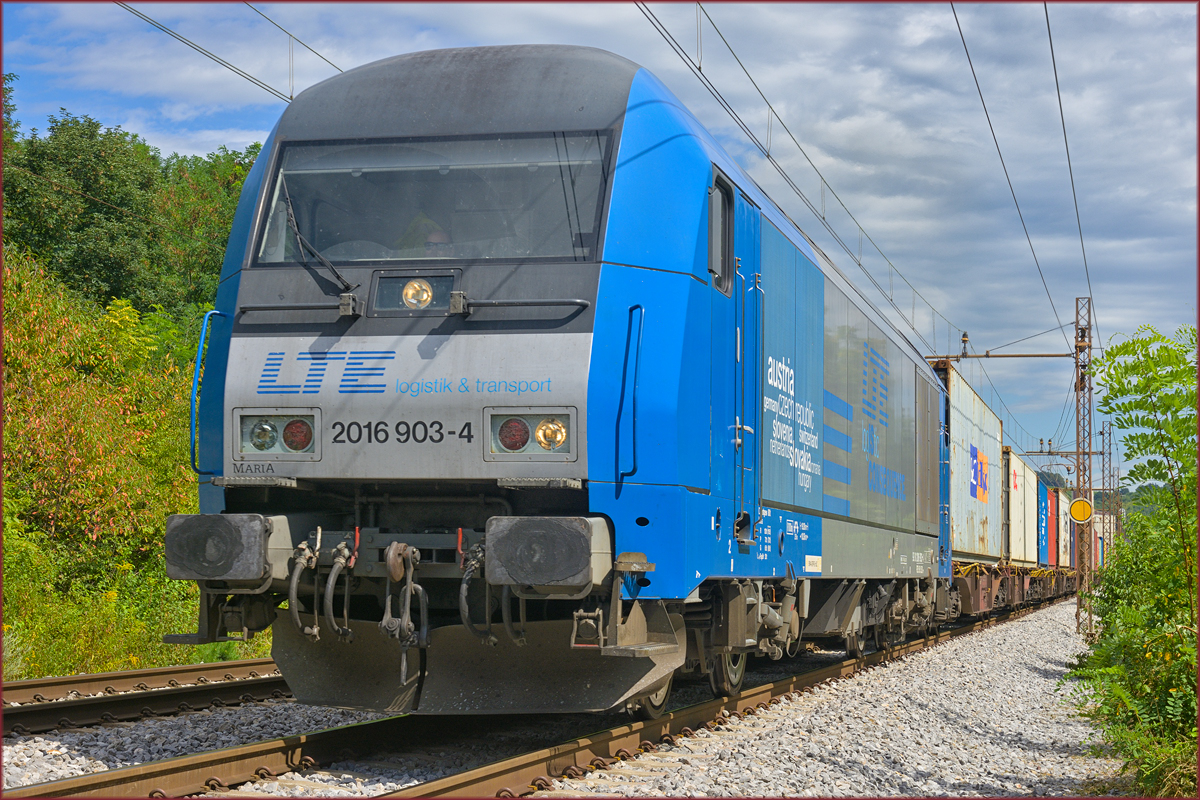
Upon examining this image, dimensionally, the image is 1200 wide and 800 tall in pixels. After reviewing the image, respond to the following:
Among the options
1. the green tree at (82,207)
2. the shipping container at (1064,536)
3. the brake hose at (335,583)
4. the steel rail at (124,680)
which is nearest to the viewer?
the brake hose at (335,583)

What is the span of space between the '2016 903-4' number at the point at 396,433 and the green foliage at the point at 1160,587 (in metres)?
3.87

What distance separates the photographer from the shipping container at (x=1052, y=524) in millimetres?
34469

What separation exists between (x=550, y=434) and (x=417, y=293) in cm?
111

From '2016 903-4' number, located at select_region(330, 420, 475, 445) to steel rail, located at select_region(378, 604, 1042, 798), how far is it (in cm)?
170

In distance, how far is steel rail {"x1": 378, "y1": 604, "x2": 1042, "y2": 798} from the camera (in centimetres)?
531

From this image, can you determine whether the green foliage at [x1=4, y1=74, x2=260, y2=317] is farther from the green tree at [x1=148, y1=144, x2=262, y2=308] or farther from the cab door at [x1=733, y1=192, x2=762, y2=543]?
the cab door at [x1=733, y1=192, x2=762, y2=543]

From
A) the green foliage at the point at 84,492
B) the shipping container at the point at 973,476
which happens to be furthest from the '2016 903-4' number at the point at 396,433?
the shipping container at the point at 973,476

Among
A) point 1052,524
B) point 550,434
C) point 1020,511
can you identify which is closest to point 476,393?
point 550,434

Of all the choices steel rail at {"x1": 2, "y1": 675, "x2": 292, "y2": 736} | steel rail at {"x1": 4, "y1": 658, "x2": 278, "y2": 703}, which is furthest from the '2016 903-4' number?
steel rail at {"x1": 4, "y1": 658, "x2": 278, "y2": 703}

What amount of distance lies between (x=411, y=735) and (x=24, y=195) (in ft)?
89.0

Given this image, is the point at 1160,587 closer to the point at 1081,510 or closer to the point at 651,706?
the point at 651,706

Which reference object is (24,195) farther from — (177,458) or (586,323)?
(586,323)

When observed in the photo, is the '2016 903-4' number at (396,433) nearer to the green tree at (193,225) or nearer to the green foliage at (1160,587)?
the green foliage at (1160,587)

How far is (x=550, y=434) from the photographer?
5.89 metres
